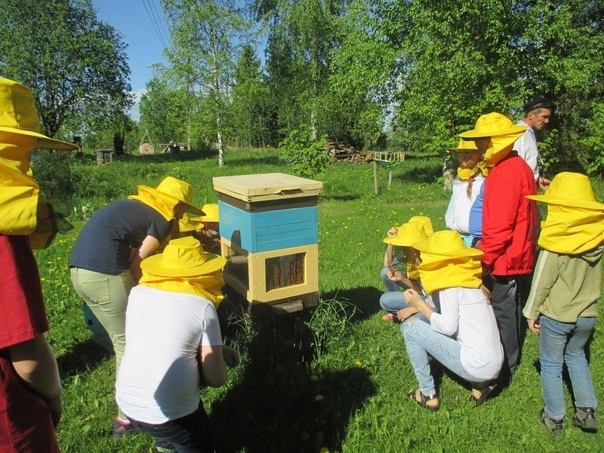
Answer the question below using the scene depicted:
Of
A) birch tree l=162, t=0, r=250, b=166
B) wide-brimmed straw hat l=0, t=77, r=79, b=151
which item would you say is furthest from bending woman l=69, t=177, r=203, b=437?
birch tree l=162, t=0, r=250, b=166

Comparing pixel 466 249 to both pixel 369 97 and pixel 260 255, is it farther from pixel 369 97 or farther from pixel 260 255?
pixel 369 97

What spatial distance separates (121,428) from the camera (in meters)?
3.01

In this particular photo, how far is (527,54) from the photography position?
12.5 meters

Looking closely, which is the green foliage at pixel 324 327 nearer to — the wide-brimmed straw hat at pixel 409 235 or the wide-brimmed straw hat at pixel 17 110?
the wide-brimmed straw hat at pixel 409 235

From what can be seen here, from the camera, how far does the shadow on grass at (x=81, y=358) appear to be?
381 cm

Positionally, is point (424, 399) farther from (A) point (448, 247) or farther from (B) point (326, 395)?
(A) point (448, 247)

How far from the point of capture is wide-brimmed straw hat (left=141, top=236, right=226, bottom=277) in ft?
7.70

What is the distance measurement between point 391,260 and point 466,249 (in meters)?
1.30

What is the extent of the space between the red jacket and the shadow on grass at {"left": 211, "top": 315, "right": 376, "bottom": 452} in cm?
131

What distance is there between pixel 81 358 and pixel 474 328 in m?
3.12

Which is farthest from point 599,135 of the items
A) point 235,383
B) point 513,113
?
point 235,383

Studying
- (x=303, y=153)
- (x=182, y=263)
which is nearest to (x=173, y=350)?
(x=182, y=263)

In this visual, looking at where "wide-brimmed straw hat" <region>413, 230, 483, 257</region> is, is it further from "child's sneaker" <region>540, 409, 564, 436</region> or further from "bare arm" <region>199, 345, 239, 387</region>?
"bare arm" <region>199, 345, 239, 387</region>

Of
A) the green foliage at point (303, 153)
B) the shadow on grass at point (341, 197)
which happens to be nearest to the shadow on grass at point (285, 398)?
the shadow on grass at point (341, 197)
